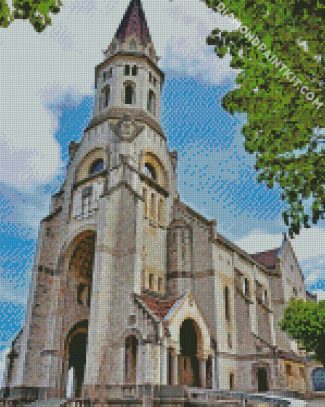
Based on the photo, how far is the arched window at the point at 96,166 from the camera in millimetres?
31494

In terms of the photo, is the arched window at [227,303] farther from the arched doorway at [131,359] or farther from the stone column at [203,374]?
the arched doorway at [131,359]

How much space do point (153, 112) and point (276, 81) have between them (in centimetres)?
2905

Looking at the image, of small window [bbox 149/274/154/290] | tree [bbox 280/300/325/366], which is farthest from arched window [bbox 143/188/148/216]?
tree [bbox 280/300/325/366]

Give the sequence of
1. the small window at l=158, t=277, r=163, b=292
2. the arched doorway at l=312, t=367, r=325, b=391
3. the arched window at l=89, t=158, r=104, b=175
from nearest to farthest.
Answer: the small window at l=158, t=277, r=163, b=292, the arched window at l=89, t=158, r=104, b=175, the arched doorway at l=312, t=367, r=325, b=391

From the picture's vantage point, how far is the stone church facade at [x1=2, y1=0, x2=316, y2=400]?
2195cm

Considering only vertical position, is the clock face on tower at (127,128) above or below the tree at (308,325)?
above

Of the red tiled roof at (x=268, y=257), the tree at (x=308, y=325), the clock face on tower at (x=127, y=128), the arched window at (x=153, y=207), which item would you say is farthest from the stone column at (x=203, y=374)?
the red tiled roof at (x=268, y=257)

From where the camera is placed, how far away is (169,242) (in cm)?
2978

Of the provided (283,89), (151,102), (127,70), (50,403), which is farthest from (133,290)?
(127,70)

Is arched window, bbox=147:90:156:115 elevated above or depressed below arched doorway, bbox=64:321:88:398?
above

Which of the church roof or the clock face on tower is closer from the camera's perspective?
the clock face on tower

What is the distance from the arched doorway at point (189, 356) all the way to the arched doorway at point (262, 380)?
4.69 meters

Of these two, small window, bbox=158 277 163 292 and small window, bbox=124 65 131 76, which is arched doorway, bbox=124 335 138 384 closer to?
small window, bbox=158 277 163 292

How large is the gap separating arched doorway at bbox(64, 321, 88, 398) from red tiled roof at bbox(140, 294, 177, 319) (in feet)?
23.4
